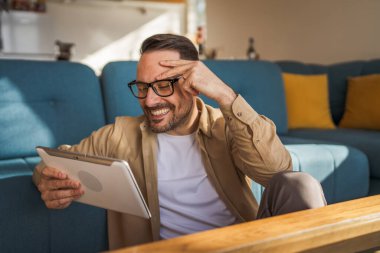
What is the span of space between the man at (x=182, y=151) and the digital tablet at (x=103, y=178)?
0.05 m

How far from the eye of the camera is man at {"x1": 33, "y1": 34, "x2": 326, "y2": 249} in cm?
111

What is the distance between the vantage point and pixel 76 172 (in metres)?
1.01

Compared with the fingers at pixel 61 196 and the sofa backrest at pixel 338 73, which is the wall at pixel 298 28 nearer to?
the sofa backrest at pixel 338 73

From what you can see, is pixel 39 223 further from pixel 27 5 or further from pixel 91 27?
pixel 91 27

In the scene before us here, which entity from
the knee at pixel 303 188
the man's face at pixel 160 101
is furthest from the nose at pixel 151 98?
the knee at pixel 303 188

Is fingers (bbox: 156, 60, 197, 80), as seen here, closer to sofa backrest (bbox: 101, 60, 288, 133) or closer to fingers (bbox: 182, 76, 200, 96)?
fingers (bbox: 182, 76, 200, 96)

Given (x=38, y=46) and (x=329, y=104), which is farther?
(x=38, y=46)

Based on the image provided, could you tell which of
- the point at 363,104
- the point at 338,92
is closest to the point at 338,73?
the point at 338,92

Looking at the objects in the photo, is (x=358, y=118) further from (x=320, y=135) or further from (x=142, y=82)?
(x=142, y=82)

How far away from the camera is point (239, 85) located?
2312mm

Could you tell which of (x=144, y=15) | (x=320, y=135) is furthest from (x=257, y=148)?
(x=144, y=15)

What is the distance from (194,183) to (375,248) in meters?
0.59

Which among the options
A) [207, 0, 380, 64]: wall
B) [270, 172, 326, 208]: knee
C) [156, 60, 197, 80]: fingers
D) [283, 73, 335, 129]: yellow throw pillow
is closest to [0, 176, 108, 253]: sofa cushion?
Result: [156, 60, 197, 80]: fingers

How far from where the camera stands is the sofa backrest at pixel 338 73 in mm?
2980
